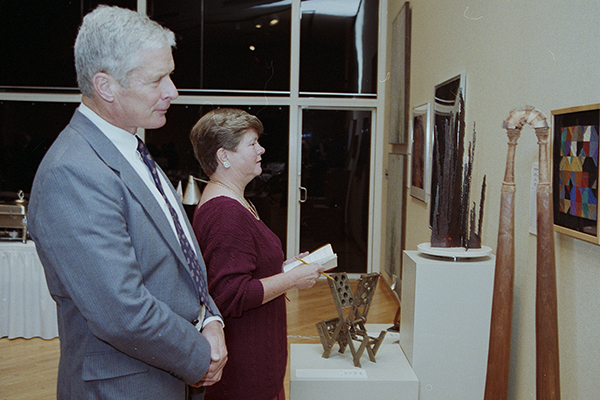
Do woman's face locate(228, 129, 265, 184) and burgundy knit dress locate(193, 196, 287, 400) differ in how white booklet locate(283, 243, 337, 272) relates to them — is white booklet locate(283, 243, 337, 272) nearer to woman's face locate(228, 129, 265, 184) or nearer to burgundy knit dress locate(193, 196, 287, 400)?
burgundy knit dress locate(193, 196, 287, 400)

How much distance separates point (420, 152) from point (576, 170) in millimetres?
2722

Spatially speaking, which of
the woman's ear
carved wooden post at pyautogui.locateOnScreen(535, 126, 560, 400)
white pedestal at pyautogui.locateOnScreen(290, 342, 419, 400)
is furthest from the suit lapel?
carved wooden post at pyautogui.locateOnScreen(535, 126, 560, 400)

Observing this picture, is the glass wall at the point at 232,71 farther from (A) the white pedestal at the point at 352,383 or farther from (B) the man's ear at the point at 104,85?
(B) the man's ear at the point at 104,85

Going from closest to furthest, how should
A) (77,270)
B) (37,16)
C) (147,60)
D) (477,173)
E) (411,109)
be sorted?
(77,270) → (147,60) → (477,173) → (411,109) → (37,16)

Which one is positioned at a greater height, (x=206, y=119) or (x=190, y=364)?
(x=206, y=119)

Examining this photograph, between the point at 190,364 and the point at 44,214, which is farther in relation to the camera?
the point at 190,364

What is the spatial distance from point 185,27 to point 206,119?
16.6 ft

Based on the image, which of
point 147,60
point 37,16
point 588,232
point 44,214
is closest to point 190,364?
point 44,214

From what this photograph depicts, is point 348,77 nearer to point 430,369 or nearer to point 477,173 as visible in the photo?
point 477,173

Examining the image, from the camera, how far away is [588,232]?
159 centimetres

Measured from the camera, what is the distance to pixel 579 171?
164cm

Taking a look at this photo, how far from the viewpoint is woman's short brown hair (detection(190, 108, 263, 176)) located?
1.83 metres

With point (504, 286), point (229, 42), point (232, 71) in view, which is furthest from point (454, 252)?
point (229, 42)

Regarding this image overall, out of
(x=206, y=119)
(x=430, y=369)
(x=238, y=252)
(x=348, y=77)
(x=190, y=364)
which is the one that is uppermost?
(x=348, y=77)
